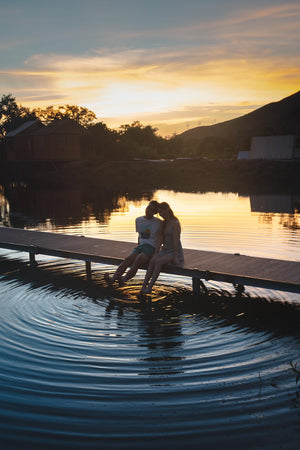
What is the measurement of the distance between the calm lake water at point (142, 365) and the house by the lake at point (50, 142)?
4903 centimetres

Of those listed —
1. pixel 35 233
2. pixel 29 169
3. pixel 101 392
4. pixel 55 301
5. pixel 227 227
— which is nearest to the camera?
pixel 101 392

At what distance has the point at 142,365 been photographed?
5906 mm

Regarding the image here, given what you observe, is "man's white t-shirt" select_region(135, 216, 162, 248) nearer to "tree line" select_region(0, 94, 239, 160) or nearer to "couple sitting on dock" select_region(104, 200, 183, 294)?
"couple sitting on dock" select_region(104, 200, 183, 294)

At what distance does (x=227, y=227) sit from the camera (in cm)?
1783

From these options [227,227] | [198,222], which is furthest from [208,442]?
[198,222]

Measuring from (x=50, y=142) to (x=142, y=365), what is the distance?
55565 mm

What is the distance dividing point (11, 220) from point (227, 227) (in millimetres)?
11652

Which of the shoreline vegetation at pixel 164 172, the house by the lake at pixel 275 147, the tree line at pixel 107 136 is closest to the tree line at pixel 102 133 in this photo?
the tree line at pixel 107 136

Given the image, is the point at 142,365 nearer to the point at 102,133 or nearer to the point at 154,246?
the point at 154,246

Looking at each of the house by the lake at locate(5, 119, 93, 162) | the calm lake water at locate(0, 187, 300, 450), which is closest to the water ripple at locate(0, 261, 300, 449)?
the calm lake water at locate(0, 187, 300, 450)

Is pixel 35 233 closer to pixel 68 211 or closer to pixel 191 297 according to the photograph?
pixel 191 297

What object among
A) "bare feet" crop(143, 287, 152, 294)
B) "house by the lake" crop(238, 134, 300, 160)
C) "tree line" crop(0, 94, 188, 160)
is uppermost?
"tree line" crop(0, 94, 188, 160)

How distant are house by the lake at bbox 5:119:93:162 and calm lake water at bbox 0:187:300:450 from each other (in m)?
49.0

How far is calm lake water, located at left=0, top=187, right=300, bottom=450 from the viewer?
443 centimetres
